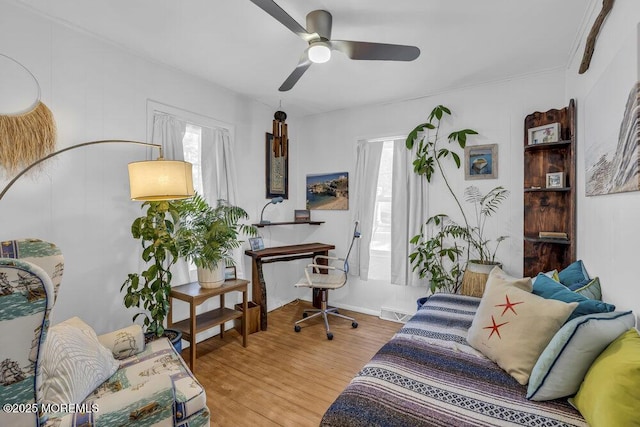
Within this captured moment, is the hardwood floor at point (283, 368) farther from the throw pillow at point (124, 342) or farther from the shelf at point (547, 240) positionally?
the shelf at point (547, 240)

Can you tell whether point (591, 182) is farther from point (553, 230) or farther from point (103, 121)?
point (103, 121)

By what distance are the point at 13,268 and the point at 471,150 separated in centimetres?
352

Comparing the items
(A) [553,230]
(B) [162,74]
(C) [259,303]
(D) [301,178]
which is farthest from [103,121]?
(A) [553,230]

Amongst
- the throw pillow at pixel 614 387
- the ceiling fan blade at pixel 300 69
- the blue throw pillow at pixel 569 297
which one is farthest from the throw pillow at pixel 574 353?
the ceiling fan blade at pixel 300 69

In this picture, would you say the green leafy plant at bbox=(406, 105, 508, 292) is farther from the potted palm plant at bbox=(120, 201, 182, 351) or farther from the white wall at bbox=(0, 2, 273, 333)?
the white wall at bbox=(0, 2, 273, 333)

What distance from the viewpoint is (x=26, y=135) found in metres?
1.89

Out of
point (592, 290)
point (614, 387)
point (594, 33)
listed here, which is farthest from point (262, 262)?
point (594, 33)

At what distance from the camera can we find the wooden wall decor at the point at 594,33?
5.25 feet

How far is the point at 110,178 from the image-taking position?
7.67ft

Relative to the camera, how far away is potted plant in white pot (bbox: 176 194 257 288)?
247 cm

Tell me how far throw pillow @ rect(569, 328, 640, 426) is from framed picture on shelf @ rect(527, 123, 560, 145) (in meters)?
2.07

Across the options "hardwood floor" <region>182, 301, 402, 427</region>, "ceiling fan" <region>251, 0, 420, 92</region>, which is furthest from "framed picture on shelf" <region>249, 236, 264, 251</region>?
"ceiling fan" <region>251, 0, 420, 92</region>

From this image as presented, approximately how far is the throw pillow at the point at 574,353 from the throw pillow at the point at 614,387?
23 mm

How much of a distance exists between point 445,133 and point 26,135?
3.64 m
